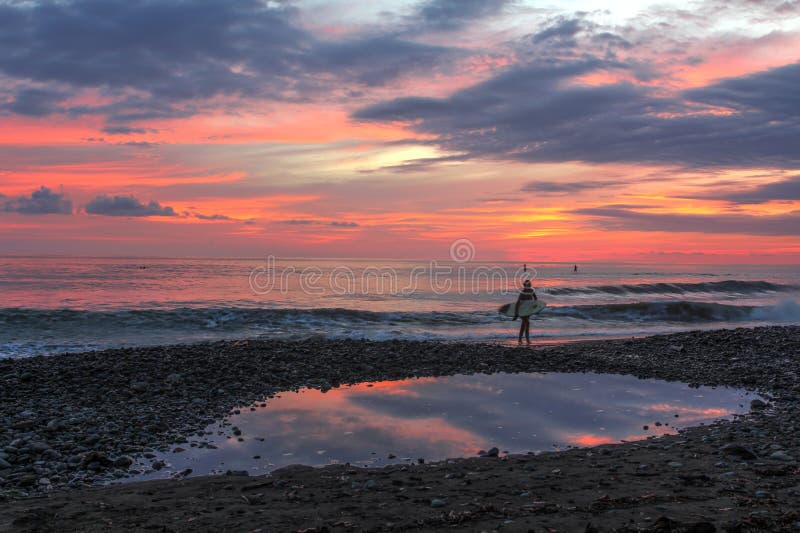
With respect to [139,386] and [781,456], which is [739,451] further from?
[139,386]

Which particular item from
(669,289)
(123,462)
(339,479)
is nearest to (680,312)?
(669,289)

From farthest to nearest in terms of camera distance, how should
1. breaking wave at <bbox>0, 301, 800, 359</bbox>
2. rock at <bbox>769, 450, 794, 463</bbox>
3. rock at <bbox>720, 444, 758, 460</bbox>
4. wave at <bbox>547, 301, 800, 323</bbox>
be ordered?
wave at <bbox>547, 301, 800, 323</bbox> → breaking wave at <bbox>0, 301, 800, 359</bbox> → rock at <bbox>720, 444, 758, 460</bbox> → rock at <bbox>769, 450, 794, 463</bbox>

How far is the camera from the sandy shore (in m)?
5.59

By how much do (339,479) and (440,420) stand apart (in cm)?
404

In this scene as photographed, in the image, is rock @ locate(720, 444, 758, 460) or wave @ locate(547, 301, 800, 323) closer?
rock @ locate(720, 444, 758, 460)

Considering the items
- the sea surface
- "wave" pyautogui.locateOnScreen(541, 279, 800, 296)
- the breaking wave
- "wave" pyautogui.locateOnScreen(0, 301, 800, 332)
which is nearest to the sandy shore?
the breaking wave

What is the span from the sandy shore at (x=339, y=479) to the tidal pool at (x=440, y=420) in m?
0.67

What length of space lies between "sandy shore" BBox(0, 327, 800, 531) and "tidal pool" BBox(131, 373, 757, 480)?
0.67 meters

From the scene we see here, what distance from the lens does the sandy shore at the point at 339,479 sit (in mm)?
5590

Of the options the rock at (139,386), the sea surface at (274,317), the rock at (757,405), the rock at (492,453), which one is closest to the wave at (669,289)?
the sea surface at (274,317)

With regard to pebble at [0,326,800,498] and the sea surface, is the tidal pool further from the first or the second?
the sea surface

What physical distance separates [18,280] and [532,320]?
50629mm

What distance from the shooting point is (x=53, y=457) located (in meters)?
8.44

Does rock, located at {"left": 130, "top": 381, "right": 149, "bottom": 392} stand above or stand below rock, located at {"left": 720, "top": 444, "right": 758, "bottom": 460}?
below
